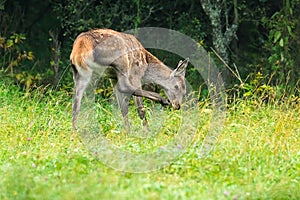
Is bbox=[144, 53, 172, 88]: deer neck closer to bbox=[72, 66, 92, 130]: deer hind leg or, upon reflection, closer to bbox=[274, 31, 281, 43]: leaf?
bbox=[72, 66, 92, 130]: deer hind leg

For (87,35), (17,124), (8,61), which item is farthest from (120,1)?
(17,124)

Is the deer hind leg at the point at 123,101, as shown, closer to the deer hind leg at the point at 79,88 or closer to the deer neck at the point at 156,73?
the deer neck at the point at 156,73

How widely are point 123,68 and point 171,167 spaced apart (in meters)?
2.85

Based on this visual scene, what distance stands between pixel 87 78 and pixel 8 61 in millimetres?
3791

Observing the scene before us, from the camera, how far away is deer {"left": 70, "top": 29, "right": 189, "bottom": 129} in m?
8.57

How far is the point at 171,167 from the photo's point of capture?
6.30m

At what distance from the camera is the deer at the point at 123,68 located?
8570 mm

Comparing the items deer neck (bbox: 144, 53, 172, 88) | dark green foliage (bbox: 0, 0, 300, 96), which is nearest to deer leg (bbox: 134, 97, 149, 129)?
deer neck (bbox: 144, 53, 172, 88)

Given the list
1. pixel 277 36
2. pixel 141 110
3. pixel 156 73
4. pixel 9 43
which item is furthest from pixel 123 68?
pixel 9 43

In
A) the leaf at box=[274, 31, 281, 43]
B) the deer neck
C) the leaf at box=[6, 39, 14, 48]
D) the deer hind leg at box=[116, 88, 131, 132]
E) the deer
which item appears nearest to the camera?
the deer

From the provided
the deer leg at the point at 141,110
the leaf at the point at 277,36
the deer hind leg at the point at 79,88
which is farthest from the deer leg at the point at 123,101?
the leaf at the point at 277,36

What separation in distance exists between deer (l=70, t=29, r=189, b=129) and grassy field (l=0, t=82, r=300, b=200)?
0.69 meters

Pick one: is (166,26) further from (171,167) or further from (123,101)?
(171,167)

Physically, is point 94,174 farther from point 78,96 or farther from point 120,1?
point 120,1
